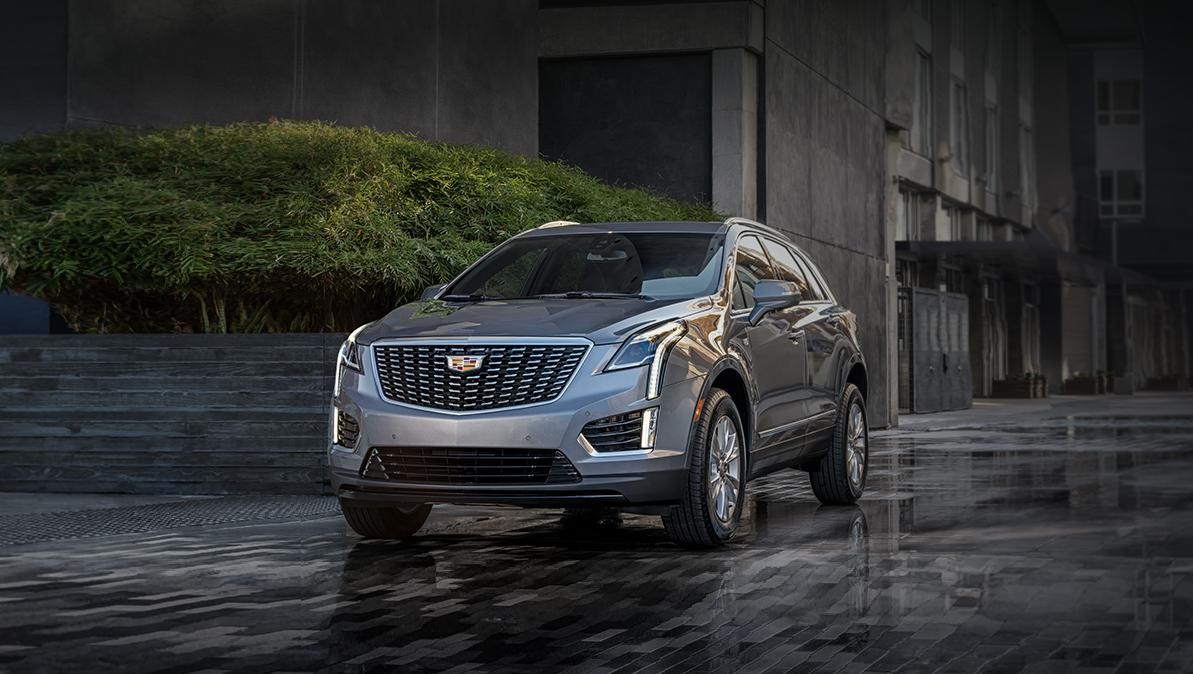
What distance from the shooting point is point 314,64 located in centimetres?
1823

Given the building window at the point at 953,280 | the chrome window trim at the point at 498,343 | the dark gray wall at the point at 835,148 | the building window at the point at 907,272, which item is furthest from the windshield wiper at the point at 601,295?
the building window at the point at 953,280

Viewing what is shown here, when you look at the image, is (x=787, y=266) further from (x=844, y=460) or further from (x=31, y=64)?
(x=31, y=64)

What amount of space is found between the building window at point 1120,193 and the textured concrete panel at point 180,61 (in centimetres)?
5912

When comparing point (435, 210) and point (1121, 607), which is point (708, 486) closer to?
point (1121, 607)

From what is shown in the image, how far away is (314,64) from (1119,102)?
58415mm

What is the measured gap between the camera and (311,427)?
13812mm

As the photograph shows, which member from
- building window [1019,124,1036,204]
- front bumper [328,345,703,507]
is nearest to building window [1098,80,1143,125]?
building window [1019,124,1036,204]

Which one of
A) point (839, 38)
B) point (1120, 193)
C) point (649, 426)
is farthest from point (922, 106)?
point (649, 426)

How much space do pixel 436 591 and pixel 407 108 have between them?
11.5m

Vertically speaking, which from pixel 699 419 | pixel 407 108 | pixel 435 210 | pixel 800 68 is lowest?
pixel 699 419

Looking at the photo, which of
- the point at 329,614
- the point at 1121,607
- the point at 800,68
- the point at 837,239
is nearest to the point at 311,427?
the point at 329,614

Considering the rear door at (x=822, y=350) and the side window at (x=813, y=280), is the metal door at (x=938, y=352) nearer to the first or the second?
the side window at (x=813, y=280)

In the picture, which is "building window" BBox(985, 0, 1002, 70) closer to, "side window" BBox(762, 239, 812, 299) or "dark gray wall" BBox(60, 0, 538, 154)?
"dark gray wall" BBox(60, 0, 538, 154)

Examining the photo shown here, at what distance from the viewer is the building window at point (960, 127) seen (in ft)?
153
